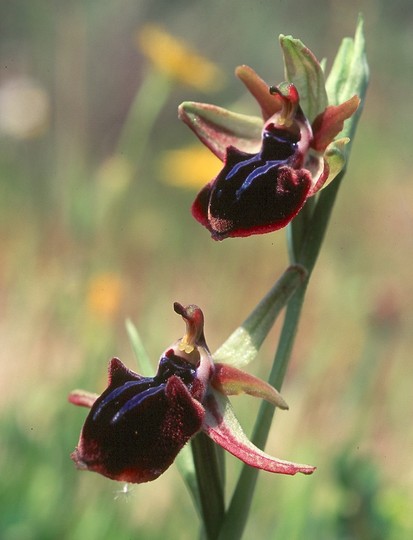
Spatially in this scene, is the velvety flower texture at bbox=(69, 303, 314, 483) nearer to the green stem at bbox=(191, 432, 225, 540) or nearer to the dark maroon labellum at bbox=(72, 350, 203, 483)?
the dark maroon labellum at bbox=(72, 350, 203, 483)

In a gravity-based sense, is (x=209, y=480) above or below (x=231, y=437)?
below

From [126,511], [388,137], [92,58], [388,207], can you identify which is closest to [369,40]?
[388,137]

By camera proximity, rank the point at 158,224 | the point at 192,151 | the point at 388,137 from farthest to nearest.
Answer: the point at 388,137, the point at 158,224, the point at 192,151

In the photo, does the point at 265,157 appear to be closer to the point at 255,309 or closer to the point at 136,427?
the point at 255,309

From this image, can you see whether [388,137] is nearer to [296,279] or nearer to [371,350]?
[371,350]

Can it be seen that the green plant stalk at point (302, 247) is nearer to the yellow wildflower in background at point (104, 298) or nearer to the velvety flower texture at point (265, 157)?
the velvety flower texture at point (265, 157)

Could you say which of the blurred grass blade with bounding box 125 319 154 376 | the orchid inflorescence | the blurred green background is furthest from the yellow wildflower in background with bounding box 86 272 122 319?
the orchid inflorescence

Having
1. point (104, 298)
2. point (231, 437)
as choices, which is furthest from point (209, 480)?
point (104, 298)

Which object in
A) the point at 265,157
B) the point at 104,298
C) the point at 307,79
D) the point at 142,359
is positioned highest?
the point at 307,79
